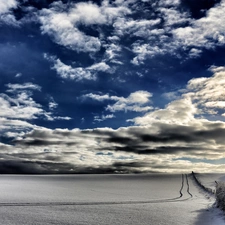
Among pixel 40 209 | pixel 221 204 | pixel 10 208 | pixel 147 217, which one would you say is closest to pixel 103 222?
pixel 147 217

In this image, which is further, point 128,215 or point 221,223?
point 128,215

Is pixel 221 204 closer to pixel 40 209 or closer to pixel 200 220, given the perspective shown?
pixel 200 220

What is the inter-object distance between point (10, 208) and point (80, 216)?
375 cm

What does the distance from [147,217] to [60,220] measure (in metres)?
4.12

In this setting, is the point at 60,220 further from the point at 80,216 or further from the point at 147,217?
the point at 147,217

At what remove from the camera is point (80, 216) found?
14398 mm

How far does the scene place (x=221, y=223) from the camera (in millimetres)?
13547

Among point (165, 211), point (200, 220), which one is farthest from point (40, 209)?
point (200, 220)

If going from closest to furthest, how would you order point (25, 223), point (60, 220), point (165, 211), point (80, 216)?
1. point (25, 223)
2. point (60, 220)
3. point (80, 216)
4. point (165, 211)

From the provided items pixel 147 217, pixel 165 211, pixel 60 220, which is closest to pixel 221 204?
pixel 165 211

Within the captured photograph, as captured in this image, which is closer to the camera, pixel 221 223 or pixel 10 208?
pixel 221 223

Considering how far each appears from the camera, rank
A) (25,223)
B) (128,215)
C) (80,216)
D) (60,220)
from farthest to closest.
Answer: (128,215)
(80,216)
(60,220)
(25,223)

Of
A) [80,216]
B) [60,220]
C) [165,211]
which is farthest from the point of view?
[165,211]

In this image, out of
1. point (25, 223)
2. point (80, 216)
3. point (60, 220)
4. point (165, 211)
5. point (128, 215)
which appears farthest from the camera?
point (165, 211)
